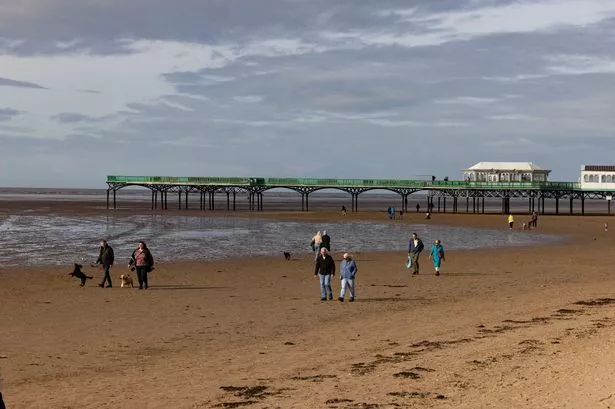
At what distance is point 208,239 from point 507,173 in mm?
54397

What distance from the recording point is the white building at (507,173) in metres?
86.4

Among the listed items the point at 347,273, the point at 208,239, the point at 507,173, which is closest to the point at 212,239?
the point at 208,239

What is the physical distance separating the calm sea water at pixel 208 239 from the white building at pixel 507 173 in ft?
106

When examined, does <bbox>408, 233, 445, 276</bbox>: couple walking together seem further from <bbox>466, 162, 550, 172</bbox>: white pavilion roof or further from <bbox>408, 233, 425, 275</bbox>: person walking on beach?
<bbox>466, 162, 550, 172</bbox>: white pavilion roof

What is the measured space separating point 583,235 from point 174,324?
37084 millimetres

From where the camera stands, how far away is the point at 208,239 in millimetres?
40469

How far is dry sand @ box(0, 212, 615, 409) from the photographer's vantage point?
9.51 m

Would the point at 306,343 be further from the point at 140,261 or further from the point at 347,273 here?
the point at 140,261

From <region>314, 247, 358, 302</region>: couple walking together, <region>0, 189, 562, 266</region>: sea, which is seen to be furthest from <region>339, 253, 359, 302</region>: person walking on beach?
<region>0, 189, 562, 266</region>: sea

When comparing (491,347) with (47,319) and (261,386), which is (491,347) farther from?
(47,319)

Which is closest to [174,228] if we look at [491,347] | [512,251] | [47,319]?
[512,251]

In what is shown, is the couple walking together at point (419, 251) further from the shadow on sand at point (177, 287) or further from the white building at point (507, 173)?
the white building at point (507, 173)

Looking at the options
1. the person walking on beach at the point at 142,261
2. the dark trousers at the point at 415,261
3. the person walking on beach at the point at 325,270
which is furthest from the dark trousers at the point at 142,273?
the dark trousers at the point at 415,261

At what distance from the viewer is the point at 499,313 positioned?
52.3 ft
